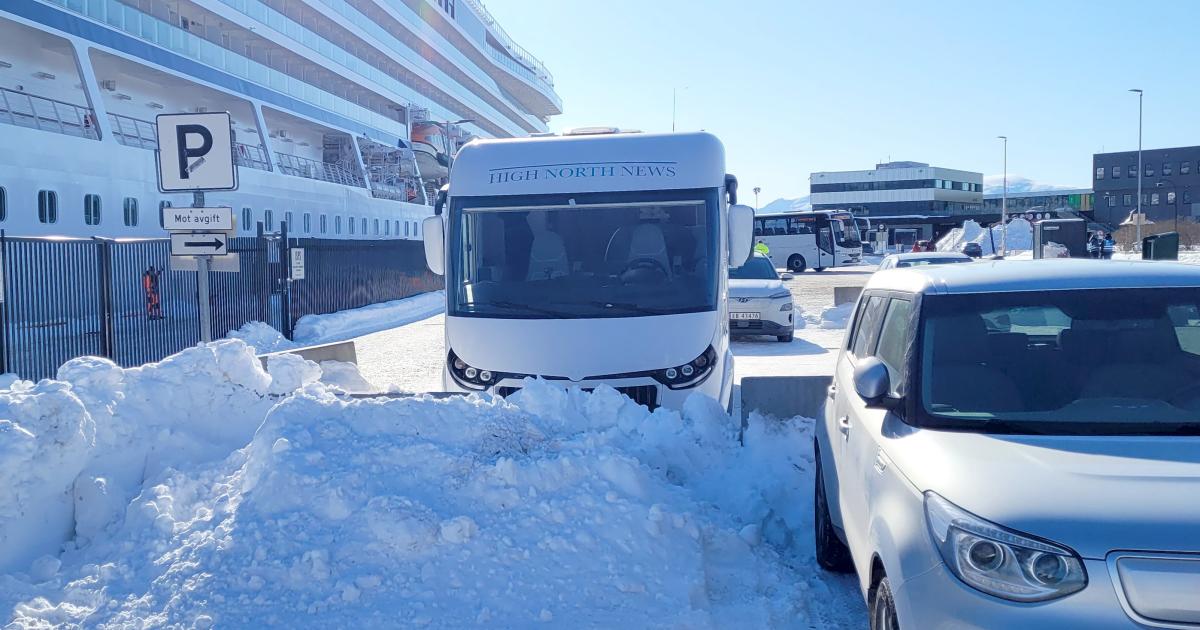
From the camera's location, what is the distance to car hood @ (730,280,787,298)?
1778cm

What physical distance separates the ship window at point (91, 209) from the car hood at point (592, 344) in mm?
16159

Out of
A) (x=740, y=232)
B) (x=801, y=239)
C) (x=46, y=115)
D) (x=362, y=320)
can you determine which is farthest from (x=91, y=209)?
(x=801, y=239)

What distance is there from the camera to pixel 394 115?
41969 mm

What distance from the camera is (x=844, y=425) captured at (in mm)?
4648

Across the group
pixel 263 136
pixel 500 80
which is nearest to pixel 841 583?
pixel 263 136

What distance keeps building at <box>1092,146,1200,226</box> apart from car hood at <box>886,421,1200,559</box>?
342 feet

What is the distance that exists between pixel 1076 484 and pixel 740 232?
5063mm

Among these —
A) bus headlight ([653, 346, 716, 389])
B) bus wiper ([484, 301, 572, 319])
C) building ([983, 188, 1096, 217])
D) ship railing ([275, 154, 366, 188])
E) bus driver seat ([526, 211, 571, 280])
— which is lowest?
bus headlight ([653, 346, 716, 389])

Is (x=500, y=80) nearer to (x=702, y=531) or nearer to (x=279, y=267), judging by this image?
(x=279, y=267)

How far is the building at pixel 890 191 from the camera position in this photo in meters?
114

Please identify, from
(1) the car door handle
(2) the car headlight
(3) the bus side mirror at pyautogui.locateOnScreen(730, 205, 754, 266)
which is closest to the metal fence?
(3) the bus side mirror at pyautogui.locateOnScreen(730, 205, 754, 266)

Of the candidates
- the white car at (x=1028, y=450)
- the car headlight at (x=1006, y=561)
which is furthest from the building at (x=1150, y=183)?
the car headlight at (x=1006, y=561)

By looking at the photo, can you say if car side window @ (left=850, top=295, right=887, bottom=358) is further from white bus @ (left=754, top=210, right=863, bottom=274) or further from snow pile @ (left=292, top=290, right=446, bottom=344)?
white bus @ (left=754, top=210, right=863, bottom=274)

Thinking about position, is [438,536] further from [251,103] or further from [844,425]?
[251,103]
